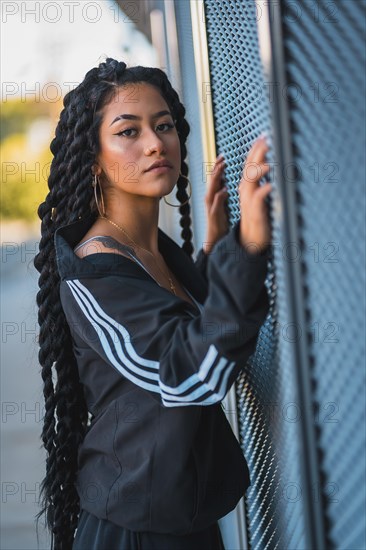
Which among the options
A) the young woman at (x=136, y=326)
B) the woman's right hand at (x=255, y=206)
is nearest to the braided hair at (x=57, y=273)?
the young woman at (x=136, y=326)

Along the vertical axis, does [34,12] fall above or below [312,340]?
above

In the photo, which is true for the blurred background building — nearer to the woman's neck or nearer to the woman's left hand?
the woman's left hand

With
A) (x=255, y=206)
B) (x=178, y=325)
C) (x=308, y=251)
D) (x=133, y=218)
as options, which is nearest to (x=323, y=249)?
(x=308, y=251)

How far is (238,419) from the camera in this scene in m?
2.27

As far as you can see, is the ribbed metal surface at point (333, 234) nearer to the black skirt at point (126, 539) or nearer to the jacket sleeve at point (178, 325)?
the jacket sleeve at point (178, 325)

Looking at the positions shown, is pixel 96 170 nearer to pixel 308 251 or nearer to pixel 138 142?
pixel 138 142

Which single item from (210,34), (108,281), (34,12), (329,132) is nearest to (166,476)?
(108,281)

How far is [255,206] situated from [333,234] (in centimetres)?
15

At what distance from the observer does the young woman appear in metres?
1.34

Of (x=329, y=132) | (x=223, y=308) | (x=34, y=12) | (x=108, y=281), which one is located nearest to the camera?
(x=329, y=132)

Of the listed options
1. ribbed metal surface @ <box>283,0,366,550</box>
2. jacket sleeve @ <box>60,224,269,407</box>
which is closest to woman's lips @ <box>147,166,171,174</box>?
jacket sleeve @ <box>60,224,269,407</box>

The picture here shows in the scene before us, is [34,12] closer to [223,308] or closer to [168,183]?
[168,183]

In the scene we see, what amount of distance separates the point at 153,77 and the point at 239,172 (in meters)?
0.35

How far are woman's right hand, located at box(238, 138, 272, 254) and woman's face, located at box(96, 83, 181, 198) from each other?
490 mm
